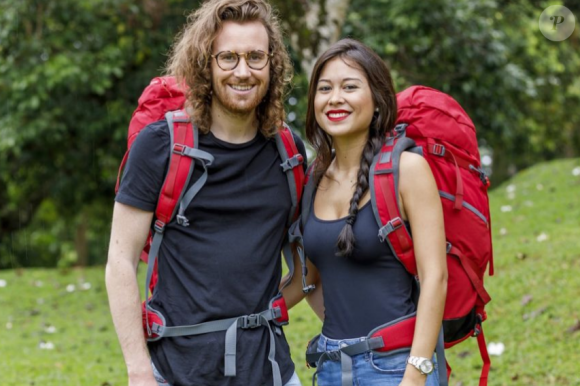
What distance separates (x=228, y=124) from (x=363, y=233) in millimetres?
633

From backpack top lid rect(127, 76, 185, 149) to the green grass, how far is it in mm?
3489

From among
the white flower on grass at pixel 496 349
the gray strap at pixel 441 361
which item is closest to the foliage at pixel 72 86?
the white flower on grass at pixel 496 349

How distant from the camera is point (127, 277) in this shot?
9.05 ft

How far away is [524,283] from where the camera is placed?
280 inches

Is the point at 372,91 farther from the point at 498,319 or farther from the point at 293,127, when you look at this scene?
the point at 293,127

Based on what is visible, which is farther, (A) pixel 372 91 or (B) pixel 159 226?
(A) pixel 372 91

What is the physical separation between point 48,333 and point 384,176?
654cm

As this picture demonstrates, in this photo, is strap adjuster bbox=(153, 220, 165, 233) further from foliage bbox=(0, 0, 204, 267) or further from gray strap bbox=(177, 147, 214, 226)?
foliage bbox=(0, 0, 204, 267)

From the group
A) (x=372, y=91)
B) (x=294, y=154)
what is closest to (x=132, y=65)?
(x=294, y=154)

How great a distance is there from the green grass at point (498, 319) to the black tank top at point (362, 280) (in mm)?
2945

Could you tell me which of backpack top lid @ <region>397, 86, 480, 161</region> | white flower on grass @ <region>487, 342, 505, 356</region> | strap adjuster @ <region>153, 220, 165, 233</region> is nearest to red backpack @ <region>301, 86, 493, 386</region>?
backpack top lid @ <region>397, 86, 480, 161</region>

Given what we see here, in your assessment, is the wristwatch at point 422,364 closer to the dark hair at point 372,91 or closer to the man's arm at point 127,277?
the dark hair at point 372,91

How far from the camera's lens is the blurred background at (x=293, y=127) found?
655 centimetres

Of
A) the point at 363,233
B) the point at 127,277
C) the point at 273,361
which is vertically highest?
the point at 363,233
